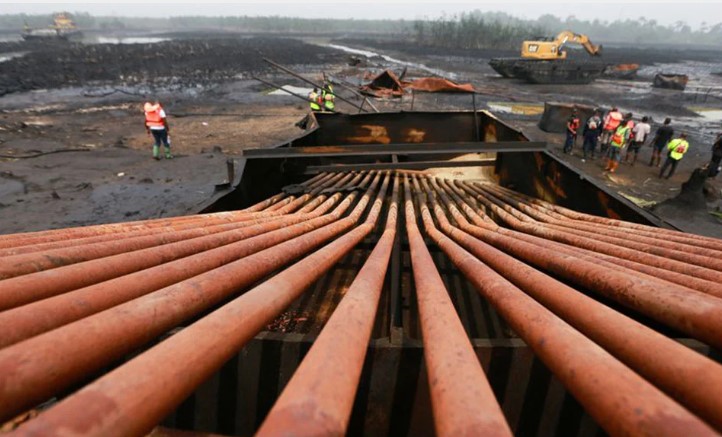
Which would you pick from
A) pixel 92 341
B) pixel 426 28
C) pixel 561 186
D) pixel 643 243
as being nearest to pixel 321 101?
pixel 561 186

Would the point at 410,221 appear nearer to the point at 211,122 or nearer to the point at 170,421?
the point at 170,421

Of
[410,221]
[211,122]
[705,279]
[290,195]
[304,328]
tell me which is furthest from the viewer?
[211,122]

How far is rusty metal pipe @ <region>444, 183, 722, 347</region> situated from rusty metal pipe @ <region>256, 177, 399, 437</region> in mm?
1112

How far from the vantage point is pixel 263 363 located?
2012 millimetres

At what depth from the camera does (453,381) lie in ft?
3.27

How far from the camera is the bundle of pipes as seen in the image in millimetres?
836

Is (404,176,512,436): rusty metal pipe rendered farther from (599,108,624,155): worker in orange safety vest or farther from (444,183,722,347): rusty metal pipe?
(599,108,624,155): worker in orange safety vest

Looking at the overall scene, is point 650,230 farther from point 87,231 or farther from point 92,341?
point 87,231

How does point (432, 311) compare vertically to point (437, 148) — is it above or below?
below

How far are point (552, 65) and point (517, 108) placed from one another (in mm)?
11889

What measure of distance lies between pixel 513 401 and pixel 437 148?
11.4 ft

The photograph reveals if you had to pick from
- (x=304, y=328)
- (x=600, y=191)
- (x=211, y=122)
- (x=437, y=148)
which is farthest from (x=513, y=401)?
(x=211, y=122)

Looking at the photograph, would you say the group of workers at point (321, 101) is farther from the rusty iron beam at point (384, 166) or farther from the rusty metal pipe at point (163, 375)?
the rusty metal pipe at point (163, 375)

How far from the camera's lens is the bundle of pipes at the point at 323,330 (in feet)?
2.74
